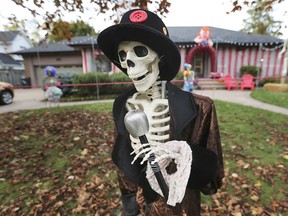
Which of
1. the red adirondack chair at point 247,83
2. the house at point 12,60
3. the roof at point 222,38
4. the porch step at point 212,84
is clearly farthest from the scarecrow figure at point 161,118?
the house at point 12,60

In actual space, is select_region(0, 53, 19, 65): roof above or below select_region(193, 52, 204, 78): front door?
above

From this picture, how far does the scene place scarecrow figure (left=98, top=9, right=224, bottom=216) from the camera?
1165 mm

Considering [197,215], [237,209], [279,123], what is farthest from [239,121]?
[197,215]

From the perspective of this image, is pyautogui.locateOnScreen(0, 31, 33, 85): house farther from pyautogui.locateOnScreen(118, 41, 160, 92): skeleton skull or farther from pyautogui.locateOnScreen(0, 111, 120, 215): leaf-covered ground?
pyautogui.locateOnScreen(118, 41, 160, 92): skeleton skull

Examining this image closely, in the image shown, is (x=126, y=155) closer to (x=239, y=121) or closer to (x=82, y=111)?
(x=239, y=121)

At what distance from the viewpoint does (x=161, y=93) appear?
1.47m

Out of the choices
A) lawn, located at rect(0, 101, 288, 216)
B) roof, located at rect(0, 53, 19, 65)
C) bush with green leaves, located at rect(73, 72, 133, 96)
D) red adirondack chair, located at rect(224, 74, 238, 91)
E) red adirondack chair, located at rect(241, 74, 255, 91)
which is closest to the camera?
lawn, located at rect(0, 101, 288, 216)

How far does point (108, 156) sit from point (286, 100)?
8.84m

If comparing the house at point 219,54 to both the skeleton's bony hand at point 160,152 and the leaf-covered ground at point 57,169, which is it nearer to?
the leaf-covered ground at point 57,169

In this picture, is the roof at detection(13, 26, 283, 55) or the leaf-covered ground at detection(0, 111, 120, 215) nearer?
the leaf-covered ground at detection(0, 111, 120, 215)

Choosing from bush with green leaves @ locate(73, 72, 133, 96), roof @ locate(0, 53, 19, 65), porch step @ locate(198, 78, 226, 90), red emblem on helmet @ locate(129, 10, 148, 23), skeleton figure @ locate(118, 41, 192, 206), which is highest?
roof @ locate(0, 53, 19, 65)

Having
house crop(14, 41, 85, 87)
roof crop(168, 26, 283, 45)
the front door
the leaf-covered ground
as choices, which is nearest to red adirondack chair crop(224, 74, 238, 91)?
roof crop(168, 26, 283, 45)

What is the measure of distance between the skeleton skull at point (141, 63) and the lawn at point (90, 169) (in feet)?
7.35

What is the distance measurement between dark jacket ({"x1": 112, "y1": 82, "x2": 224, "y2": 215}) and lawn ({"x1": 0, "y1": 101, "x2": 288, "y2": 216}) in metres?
1.74
